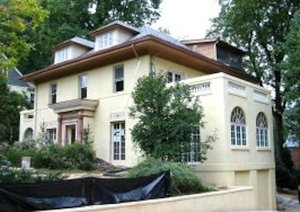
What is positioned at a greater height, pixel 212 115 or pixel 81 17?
pixel 81 17

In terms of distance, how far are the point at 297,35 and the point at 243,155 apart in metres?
6.19

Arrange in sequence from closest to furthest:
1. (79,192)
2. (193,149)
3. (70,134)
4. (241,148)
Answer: (79,192)
(193,149)
(241,148)
(70,134)

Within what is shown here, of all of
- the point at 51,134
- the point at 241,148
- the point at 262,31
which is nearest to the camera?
the point at 241,148

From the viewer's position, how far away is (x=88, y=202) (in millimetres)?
10727

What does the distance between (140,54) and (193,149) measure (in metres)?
6.86

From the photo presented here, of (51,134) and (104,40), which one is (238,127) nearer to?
(104,40)

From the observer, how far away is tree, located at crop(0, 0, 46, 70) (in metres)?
11.5

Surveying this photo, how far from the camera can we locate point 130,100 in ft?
74.6

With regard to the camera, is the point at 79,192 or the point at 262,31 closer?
the point at 79,192

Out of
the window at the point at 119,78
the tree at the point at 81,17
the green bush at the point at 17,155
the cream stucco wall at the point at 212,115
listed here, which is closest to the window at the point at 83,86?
the cream stucco wall at the point at 212,115

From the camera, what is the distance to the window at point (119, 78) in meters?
23.8

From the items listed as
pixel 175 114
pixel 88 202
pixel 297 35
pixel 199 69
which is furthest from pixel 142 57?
pixel 88 202

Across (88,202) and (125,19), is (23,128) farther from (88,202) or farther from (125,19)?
(88,202)

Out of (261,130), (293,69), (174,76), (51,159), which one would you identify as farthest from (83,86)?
(293,69)
